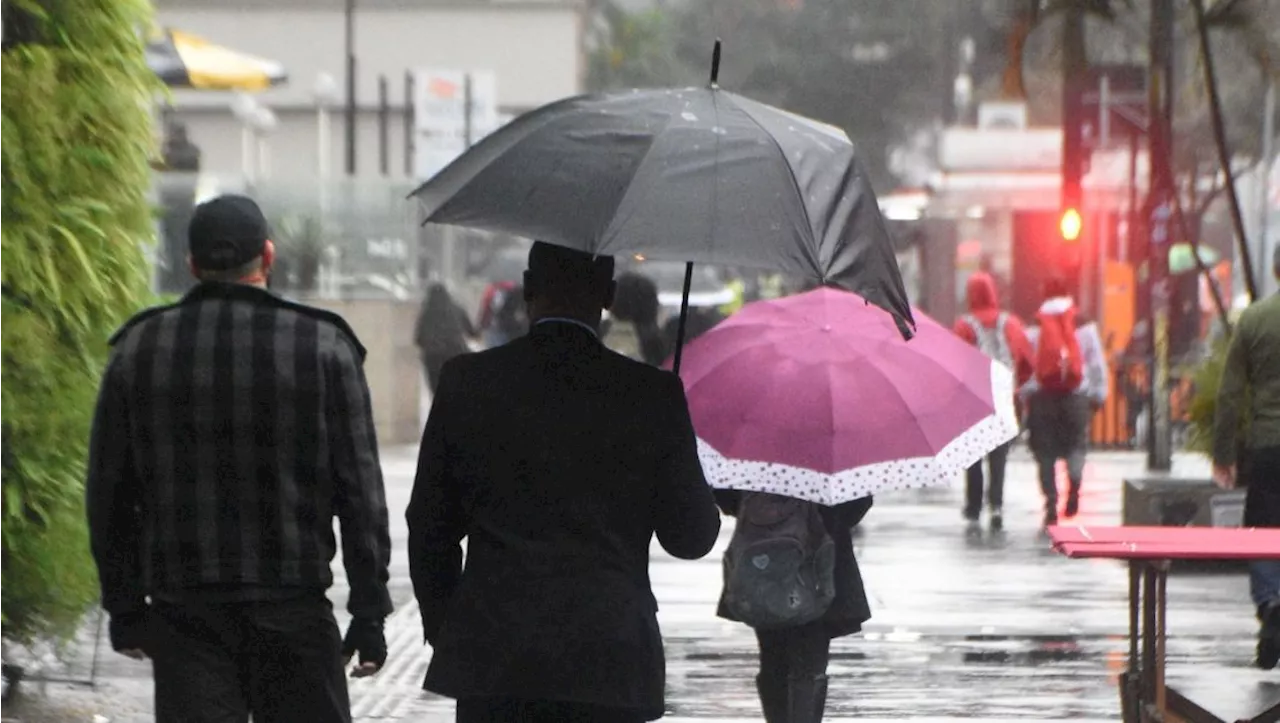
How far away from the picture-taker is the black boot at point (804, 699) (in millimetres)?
7449

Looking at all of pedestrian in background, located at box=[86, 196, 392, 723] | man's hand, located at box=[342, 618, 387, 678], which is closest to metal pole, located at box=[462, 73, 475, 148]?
pedestrian in background, located at box=[86, 196, 392, 723]

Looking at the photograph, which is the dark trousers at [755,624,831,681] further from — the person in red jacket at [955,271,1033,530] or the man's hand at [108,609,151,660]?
the person in red jacket at [955,271,1033,530]

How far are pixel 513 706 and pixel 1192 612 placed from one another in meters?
8.59

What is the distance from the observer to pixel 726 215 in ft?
17.2

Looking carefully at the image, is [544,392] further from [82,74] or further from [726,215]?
[82,74]

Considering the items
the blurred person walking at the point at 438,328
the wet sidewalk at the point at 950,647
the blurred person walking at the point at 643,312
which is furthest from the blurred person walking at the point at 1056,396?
the blurred person walking at the point at 438,328

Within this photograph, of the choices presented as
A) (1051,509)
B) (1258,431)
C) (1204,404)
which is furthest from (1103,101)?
(1258,431)

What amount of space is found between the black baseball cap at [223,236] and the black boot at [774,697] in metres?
2.73

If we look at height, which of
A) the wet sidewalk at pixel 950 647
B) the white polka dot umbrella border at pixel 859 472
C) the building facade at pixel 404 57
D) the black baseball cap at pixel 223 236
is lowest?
the wet sidewalk at pixel 950 647

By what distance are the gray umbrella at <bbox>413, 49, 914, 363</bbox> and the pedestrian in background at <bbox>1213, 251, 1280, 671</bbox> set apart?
16.2ft

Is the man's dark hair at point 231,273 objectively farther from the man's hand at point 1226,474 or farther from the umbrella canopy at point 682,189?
the man's hand at point 1226,474

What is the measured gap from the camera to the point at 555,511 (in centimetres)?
484

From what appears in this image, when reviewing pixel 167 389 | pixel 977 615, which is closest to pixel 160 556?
pixel 167 389

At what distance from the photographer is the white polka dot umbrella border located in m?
6.91
